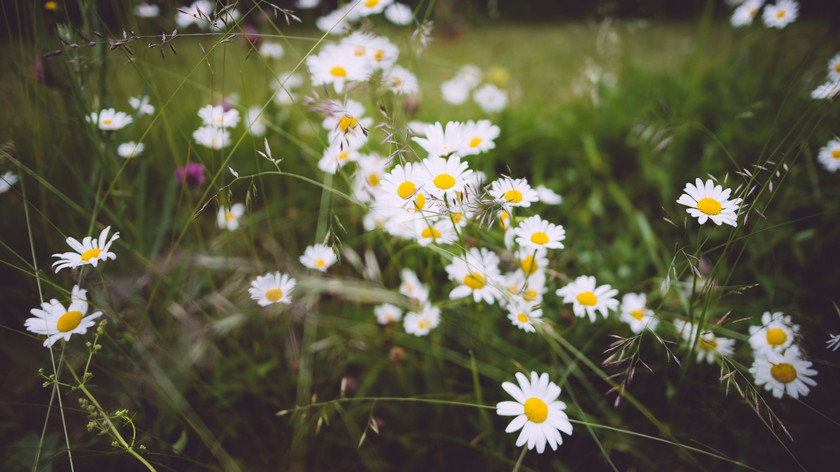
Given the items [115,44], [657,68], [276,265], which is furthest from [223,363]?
[657,68]

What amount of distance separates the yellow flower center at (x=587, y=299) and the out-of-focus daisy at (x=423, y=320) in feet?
0.88

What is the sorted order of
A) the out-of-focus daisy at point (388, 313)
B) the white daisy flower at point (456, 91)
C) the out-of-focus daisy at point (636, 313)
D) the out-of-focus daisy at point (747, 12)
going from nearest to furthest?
the out-of-focus daisy at point (636, 313)
the out-of-focus daisy at point (388, 313)
the out-of-focus daisy at point (747, 12)
the white daisy flower at point (456, 91)

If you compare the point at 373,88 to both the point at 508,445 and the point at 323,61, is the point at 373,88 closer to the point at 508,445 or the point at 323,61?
the point at 323,61

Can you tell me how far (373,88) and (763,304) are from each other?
896 millimetres

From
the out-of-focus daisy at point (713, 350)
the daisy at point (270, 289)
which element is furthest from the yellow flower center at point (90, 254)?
the out-of-focus daisy at point (713, 350)

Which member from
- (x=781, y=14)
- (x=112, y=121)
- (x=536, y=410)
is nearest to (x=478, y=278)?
(x=536, y=410)

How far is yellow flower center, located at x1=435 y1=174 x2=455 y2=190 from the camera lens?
0.63 m

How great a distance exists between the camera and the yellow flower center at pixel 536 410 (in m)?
0.57

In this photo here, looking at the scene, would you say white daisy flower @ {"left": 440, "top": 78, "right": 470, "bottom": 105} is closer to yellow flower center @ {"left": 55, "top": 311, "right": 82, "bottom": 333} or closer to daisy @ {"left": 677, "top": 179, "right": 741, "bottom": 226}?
daisy @ {"left": 677, "top": 179, "right": 741, "bottom": 226}

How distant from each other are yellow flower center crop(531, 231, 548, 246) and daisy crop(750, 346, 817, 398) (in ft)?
1.25

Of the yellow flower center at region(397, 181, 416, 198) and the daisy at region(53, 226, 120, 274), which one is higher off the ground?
the yellow flower center at region(397, 181, 416, 198)

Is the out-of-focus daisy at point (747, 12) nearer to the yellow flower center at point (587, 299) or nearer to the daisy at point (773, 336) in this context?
the daisy at point (773, 336)

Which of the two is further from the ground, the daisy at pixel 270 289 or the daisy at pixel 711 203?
the daisy at pixel 711 203

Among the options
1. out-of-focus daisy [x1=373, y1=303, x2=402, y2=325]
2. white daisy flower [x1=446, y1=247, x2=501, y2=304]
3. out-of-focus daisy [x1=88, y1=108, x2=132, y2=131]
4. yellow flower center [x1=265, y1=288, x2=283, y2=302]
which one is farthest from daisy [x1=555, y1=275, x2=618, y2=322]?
out-of-focus daisy [x1=88, y1=108, x2=132, y2=131]
